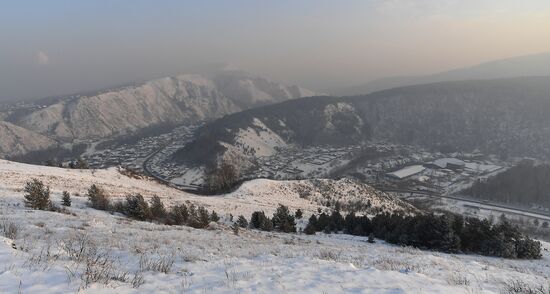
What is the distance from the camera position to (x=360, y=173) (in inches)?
7382

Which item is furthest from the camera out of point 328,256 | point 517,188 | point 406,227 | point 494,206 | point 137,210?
point 517,188

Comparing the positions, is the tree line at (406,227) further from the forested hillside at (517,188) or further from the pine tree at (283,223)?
the forested hillside at (517,188)

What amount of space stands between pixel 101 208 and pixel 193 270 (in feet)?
75.7

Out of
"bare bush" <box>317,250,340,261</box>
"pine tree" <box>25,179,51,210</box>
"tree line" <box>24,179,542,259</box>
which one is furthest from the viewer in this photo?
"tree line" <box>24,179,542,259</box>

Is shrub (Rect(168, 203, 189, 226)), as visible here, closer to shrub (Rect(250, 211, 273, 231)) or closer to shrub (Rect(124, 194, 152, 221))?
shrub (Rect(124, 194, 152, 221))

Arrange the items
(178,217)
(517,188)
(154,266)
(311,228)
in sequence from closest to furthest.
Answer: (154,266), (178,217), (311,228), (517,188)

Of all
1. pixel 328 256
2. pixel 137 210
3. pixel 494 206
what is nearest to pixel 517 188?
pixel 494 206

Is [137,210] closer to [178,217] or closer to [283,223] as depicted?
[178,217]

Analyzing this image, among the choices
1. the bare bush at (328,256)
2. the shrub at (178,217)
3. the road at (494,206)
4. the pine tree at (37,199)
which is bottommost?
the road at (494,206)

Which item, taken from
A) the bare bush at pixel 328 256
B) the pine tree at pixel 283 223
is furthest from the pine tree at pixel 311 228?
the bare bush at pixel 328 256

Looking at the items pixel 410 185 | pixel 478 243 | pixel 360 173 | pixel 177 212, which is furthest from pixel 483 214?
pixel 177 212

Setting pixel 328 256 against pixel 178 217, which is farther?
pixel 178 217

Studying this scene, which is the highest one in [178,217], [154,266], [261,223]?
[154,266]

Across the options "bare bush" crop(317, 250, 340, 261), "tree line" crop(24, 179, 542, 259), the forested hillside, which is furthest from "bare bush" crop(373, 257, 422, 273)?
the forested hillside
